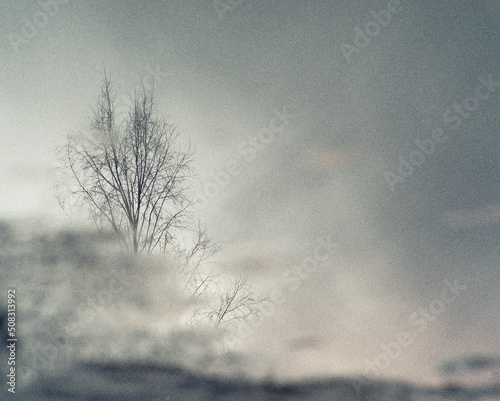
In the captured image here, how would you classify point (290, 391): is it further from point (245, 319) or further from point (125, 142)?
point (125, 142)

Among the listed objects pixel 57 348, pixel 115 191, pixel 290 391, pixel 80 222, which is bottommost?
pixel 290 391

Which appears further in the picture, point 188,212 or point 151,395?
point 188,212

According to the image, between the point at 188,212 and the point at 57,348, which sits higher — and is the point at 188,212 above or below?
above

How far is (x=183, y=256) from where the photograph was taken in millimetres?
8594

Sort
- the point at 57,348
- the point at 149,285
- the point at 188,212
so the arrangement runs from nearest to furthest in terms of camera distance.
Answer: the point at 57,348 < the point at 149,285 < the point at 188,212

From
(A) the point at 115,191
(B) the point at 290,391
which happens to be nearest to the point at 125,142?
(A) the point at 115,191

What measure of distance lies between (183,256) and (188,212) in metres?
0.71

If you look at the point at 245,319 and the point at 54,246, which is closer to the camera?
the point at 54,246

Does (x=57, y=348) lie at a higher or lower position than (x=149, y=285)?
lower

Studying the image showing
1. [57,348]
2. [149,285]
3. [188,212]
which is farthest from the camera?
[188,212]

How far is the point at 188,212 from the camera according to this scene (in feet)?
28.2

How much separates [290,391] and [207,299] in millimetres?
1906

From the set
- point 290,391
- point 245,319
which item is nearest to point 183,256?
point 245,319

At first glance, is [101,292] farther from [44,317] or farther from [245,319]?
[245,319]
